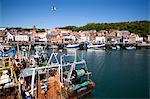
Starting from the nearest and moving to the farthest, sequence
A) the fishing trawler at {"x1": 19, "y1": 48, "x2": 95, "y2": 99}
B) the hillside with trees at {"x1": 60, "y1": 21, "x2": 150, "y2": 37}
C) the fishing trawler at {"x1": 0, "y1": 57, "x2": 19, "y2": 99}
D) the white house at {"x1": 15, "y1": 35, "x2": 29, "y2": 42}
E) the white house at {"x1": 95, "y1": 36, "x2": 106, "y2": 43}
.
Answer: the fishing trawler at {"x1": 0, "y1": 57, "x2": 19, "y2": 99}
the fishing trawler at {"x1": 19, "y1": 48, "x2": 95, "y2": 99}
the white house at {"x1": 15, "y1": 35, "x2": 29, "y2": 42}
the white house at {"x1": 95, "y1": 36, "x2": 106, "y2": 43}
the hillside with trees at {"x1": 60, "y1": 21, "x2": 150, "y2": 37}

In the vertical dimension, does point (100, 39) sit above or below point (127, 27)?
below

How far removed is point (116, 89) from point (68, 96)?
4.47m

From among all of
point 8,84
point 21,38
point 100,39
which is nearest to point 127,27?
point 100,39

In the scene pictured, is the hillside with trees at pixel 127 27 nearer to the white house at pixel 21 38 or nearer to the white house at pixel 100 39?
the white house at pixel 100 39

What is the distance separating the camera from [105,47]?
54.6 metres

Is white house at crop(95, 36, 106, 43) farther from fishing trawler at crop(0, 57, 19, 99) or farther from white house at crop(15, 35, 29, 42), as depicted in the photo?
fishing trawler at crop(0, 57, 19, 99)

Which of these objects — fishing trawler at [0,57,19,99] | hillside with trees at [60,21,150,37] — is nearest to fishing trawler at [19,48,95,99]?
fishing trawler at [0,57,19,99]

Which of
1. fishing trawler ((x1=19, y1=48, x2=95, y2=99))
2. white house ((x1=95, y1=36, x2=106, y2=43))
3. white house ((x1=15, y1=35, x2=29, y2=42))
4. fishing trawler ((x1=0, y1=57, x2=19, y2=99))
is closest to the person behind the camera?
fishing trawler ((x1=0, y1=57, x2=19, y2=99))

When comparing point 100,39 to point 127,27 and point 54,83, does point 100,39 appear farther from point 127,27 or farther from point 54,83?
point 54,83

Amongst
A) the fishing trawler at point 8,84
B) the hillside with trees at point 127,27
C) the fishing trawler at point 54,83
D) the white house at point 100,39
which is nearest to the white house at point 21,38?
the white house at point 100,39

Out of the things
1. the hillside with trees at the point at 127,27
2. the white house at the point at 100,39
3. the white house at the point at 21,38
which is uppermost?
the hillside with trees at the point at 127,27

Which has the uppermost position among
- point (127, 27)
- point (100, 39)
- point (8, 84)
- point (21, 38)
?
point (127, 27)

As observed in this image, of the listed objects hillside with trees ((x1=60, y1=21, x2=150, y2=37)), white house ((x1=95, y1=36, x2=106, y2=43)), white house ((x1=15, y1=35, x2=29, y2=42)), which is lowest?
white house ((x1=95, y1=36, x2=106, y2=43))

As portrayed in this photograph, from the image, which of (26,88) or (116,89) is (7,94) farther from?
(116,89)
